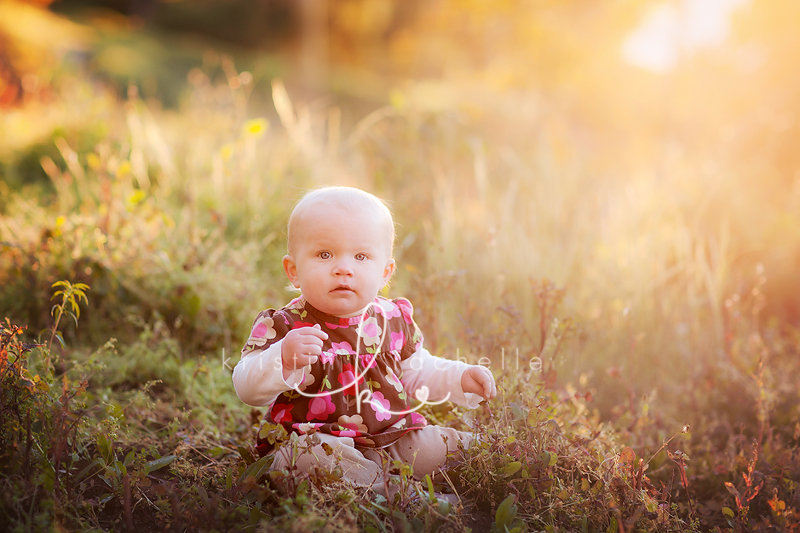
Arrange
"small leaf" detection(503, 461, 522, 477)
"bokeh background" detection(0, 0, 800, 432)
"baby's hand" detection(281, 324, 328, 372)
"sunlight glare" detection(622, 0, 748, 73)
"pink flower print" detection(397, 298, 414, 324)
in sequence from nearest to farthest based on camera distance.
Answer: "baby's hand" detection(281, 324, 328, 372)
"small leaf" detection(503, 461, 522, 477)
"pink flower print" detection(397, 298, 414, 324)
"bokeh background" detection(0, 0, 800, 432)
"sunlight glare" detection(622, 0, 748, 73)

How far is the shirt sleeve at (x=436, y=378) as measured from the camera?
2129 millimetres

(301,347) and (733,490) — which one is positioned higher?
(301,347)

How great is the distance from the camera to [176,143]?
5.61m

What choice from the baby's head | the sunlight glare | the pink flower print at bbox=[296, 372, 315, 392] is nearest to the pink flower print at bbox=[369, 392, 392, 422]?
the pink flower print at bbox=[296, 372, 315, 392]

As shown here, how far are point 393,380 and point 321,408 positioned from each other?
29 centimetres

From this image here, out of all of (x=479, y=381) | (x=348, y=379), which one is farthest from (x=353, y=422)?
(x=479, y=381)

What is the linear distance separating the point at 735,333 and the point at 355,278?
2871 mm

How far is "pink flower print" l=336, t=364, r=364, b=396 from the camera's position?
6.52 ft

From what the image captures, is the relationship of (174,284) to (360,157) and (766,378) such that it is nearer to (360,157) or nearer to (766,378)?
(360,157)

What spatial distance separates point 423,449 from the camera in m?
2.11

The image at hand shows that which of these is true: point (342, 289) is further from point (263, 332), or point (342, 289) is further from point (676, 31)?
point (676, 31)

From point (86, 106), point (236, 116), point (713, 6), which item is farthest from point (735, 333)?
point (86, 106)

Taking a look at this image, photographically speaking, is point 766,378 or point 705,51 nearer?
point 766,378

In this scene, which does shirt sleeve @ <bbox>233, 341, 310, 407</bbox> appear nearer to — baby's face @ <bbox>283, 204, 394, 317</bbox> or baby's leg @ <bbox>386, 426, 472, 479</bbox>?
baby's face @ <bbox>283, 204, 394, 317</bbox>
